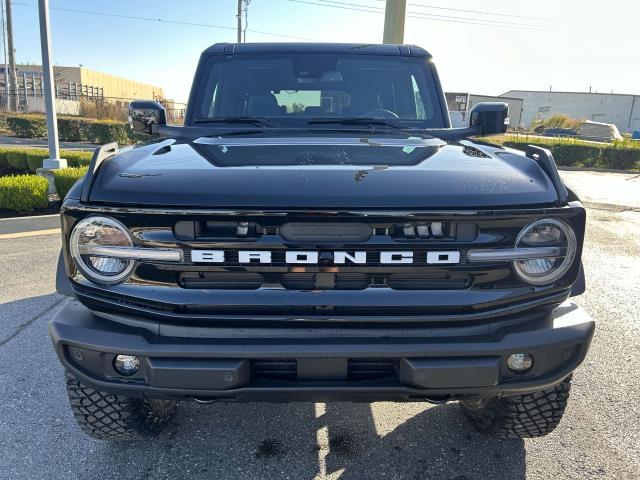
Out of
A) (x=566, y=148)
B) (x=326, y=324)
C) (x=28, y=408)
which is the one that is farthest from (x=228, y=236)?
(x=566, y=148)

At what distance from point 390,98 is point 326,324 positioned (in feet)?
6.24

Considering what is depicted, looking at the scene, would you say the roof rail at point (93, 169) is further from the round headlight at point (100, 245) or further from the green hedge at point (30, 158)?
the green hedge at point (30, 158)

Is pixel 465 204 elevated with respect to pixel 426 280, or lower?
elevated

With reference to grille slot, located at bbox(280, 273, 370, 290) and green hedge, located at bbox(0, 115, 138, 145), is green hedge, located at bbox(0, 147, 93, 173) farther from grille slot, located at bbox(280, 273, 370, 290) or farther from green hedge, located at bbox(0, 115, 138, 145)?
green hedge, located at bbox(0, 115, 138, 145)

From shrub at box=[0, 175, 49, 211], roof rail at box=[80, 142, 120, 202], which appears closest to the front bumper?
roof rail at box=[80, 142, 120, 202]

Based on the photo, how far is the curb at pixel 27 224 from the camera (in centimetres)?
636

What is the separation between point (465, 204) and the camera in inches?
67.2

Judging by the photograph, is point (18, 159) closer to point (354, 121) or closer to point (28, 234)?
point (28, 234)

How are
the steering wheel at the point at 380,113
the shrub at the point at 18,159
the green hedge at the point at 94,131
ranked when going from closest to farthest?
1. the steering wheel at the point at 380,113
2. the shrub at the point at 18,159
3. the green hedge at the point at 94,131

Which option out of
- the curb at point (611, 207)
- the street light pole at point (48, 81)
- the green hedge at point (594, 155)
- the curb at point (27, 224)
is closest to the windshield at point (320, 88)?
the curb at point (27, 224)

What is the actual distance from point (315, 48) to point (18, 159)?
917 cm

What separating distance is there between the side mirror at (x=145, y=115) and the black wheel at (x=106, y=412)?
1785 mm

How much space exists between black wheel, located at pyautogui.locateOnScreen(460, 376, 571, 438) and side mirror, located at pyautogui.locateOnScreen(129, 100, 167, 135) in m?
2.62

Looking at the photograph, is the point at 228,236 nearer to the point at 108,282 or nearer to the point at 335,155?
the point at 108,282
